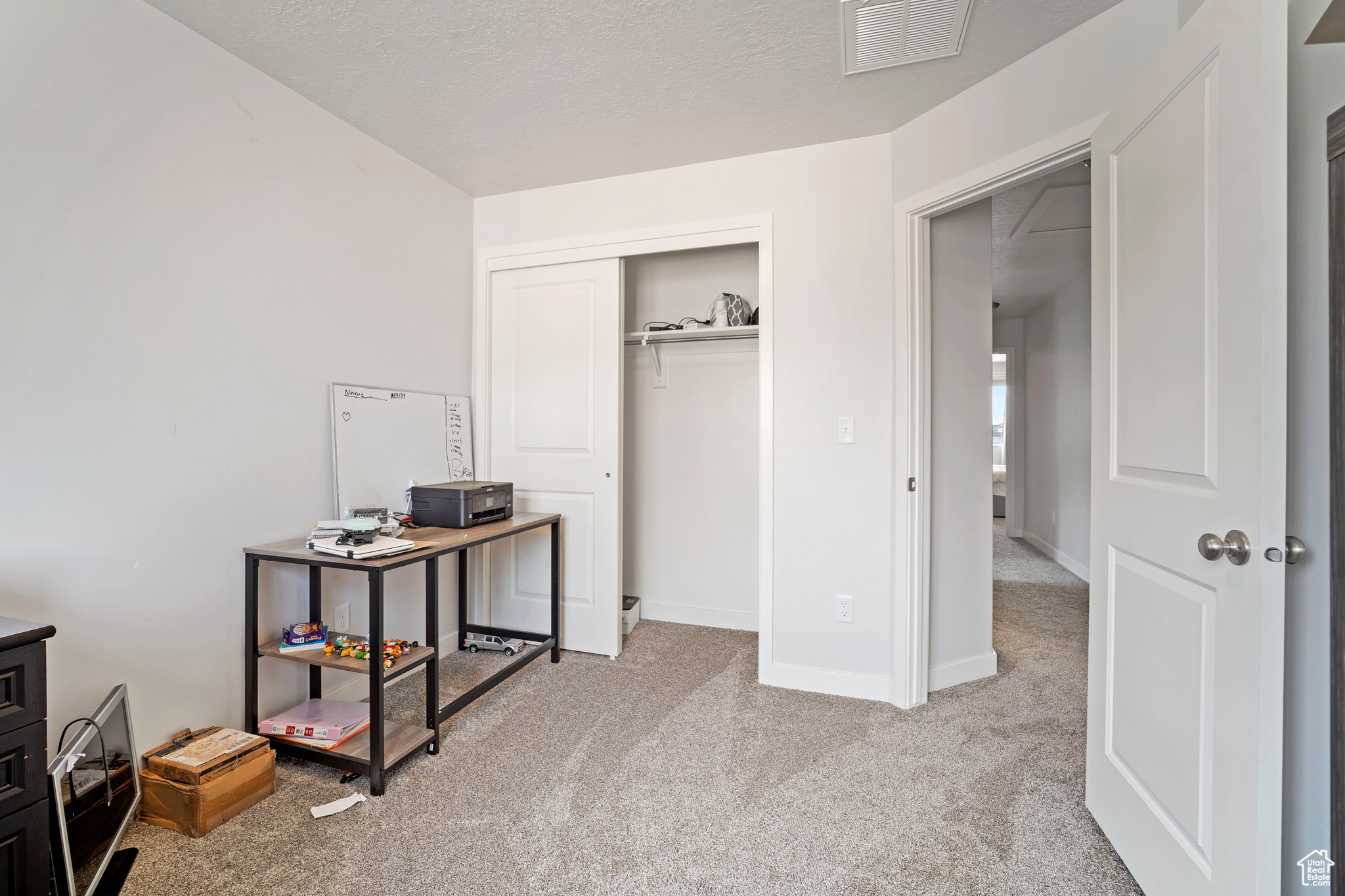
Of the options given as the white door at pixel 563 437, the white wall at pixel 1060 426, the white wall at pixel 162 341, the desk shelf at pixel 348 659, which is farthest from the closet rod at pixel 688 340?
the white wall at pixel 1060 426

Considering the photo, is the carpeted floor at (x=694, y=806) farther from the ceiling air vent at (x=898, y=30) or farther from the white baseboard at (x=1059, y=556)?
the white baseboard at (x=1059, y=556)

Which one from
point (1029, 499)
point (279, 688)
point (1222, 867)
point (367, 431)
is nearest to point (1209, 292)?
point (1222, 867)

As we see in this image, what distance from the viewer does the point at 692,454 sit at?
11.2ft

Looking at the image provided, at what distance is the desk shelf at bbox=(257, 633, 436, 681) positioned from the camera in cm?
177

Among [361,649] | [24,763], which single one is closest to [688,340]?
[361,649]

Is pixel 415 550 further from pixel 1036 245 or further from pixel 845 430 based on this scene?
pixel 1036 245

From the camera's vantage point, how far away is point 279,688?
6.88ft

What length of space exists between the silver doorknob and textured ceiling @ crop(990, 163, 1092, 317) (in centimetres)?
184

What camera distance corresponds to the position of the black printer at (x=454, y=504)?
7.66ft

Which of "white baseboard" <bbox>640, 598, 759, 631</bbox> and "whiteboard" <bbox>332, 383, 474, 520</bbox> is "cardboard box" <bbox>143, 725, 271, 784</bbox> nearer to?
"whiteboard" <bbox>332, 383, 474, 520</bbox>

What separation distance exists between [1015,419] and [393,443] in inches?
238

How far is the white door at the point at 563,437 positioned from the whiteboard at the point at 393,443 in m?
0.24

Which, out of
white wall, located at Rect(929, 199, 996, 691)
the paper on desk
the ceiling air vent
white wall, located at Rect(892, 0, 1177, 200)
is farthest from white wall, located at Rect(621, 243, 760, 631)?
the paper on desk

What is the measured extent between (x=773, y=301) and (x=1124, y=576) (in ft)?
5.33
